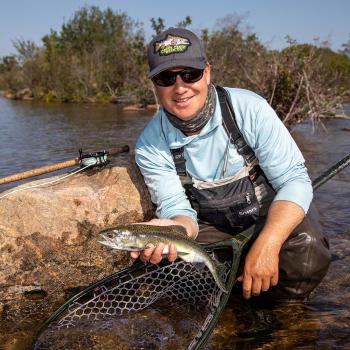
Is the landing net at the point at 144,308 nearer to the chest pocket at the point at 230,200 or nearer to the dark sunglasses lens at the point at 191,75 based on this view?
the chest pocket at the point at 230,200

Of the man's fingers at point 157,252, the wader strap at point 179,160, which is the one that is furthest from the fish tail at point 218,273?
the wader strap at point 179,160

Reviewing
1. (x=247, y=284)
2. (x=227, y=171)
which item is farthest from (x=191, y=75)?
(x=247, y=284)

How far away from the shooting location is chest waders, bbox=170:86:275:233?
12.1 ft

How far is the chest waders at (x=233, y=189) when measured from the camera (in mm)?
3684

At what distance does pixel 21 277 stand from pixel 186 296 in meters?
1.62

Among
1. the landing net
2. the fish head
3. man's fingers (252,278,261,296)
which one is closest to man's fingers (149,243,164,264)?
the fish head

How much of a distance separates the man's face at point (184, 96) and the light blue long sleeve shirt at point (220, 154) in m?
0.22

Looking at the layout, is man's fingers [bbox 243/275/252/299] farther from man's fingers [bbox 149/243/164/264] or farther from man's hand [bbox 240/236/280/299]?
man's fingers [bbox 149/243/164/264]

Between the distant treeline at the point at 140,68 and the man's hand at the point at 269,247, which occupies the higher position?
the distant treeline at the point at 140,68

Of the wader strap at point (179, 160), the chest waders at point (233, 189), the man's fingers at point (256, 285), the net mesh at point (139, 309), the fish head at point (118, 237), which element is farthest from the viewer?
the wader strap at point (179, 160)

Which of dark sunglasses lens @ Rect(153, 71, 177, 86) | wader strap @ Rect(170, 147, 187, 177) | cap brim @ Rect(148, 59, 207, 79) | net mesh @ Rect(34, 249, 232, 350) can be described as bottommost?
net mesh @ Rect(34, 249, 232, 350)

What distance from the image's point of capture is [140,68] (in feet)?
133

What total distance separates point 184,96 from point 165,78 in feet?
0.68

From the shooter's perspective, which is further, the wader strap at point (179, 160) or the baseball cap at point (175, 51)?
the wader strap at point (179, 160)
